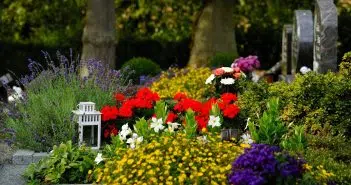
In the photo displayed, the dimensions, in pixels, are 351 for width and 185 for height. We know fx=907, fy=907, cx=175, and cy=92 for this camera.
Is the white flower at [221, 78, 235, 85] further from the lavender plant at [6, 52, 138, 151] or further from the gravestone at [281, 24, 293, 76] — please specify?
the gravestone at [281, 24, 293, 76]

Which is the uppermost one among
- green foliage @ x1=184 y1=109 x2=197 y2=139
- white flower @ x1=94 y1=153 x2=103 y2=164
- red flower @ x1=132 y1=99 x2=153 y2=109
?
red flower @ x1=132 y1=99 x2=153 y2=109

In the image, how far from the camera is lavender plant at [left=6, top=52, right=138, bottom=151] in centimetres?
994

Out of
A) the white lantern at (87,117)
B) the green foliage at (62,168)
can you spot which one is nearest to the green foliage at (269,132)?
the green foliage at (62,168)

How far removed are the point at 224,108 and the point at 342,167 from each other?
277cm

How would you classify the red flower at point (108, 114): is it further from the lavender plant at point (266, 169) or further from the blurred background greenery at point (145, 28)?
the blurred background greenery at point (145, 28)

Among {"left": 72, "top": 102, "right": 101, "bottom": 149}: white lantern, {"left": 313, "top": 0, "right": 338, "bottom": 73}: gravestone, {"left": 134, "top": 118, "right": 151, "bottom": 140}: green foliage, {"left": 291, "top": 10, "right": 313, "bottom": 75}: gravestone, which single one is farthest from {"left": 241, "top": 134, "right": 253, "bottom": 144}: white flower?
{"left": 291, "top": 10, "right": 313, "bottom": 75}: gravestone

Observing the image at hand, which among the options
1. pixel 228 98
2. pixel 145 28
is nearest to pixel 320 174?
pixel 228 98

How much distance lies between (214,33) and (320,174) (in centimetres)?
1448

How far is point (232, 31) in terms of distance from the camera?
22047 mm

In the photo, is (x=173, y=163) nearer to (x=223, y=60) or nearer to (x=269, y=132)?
(x=269, y=132)

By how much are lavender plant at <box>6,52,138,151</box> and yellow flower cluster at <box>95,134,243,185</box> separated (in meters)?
1.60

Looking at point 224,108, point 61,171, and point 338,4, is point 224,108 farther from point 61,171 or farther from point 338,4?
point 338,4

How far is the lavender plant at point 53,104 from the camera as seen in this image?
994 centimetres

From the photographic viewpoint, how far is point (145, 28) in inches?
1009
